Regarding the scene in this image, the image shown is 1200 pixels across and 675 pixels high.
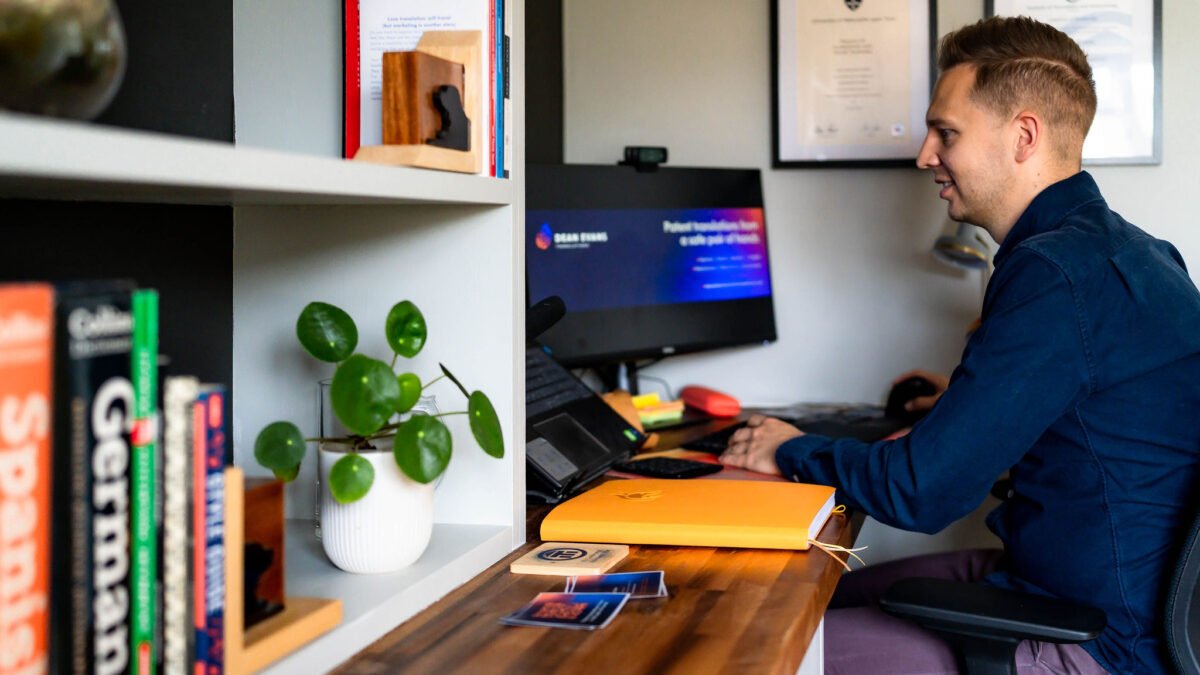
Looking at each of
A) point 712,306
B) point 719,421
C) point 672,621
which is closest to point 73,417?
point 672,621

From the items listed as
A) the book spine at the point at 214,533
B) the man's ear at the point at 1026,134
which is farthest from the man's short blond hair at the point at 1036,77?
the book spine at the point at 214,533

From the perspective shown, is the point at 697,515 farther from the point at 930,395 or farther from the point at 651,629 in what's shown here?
the point at 930,395

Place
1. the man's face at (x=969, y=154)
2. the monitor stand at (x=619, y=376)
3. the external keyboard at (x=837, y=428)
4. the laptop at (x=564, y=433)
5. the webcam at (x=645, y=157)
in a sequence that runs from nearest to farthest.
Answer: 1. the laptop at (x=564, y=433)
2. the man's face at (x=969, y=154)
3. the external keyboard at (x=837, y=428)
4. the webcam at (x=645, y=157)
5. the monitor stand at (x=619, y=376)

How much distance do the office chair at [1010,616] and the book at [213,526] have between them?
888 millimetres

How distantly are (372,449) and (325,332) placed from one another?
0.12 metres

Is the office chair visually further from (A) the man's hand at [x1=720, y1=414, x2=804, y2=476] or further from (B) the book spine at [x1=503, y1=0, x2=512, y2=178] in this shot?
(B) the book spine at [x1=503, y1=0, x2=512, y2=178]

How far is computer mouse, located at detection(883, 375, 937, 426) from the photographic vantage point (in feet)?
8.56

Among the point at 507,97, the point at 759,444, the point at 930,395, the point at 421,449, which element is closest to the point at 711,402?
the point at 930,395

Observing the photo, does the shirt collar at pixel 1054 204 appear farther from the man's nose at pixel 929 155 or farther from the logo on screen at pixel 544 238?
the logo on screen at pixel 544 238

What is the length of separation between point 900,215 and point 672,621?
1.91 metres

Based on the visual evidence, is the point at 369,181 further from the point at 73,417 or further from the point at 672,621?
the point at 672,621

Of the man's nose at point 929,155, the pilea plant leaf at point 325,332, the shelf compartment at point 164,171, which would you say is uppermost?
the man's nose at point 929,155

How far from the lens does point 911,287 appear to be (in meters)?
2.87

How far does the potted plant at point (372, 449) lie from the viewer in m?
1.10
